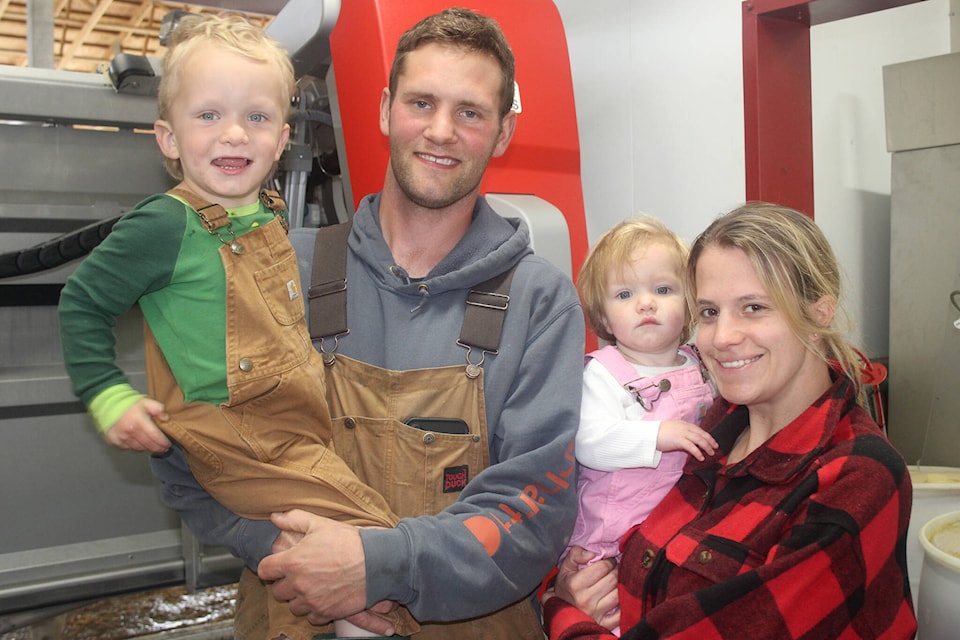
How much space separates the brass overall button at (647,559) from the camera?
1.24 m

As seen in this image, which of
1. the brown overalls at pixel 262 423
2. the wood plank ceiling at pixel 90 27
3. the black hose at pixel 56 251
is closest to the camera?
the brown overalls at pixel 262 423

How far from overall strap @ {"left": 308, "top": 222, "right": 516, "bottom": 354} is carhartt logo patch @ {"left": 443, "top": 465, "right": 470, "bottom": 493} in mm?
193

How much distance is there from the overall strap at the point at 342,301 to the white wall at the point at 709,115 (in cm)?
161

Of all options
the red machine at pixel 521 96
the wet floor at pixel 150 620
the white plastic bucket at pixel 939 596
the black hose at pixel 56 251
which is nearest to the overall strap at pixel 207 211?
the black hose at pixel 56 251

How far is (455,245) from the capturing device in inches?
59.0

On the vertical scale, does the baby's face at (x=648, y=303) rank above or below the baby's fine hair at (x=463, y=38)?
below

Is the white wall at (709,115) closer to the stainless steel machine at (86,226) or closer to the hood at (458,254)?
the stainless steel machine at (86,226)

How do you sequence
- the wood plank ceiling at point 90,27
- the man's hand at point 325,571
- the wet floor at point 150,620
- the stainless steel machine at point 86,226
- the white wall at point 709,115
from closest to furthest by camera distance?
the man's hand at point 325,571 → the stainless steel machine at point 86,226 → the wet floor at point 150,620 → the white wall at point 709,115 → the wood plank ceiling at point 90,27

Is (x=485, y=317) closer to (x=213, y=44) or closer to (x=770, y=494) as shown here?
(x=770, y=494)

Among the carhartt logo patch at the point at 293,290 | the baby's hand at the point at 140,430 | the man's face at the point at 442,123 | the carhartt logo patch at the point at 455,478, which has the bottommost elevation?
the carhartt logo patch at the point at 455,478

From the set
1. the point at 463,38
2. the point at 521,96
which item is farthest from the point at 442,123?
the point at 521,96

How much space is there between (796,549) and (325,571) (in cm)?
61

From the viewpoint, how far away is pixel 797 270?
1196mm

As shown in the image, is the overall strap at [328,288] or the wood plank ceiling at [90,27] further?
the wood plank ceiling at [90,27]
